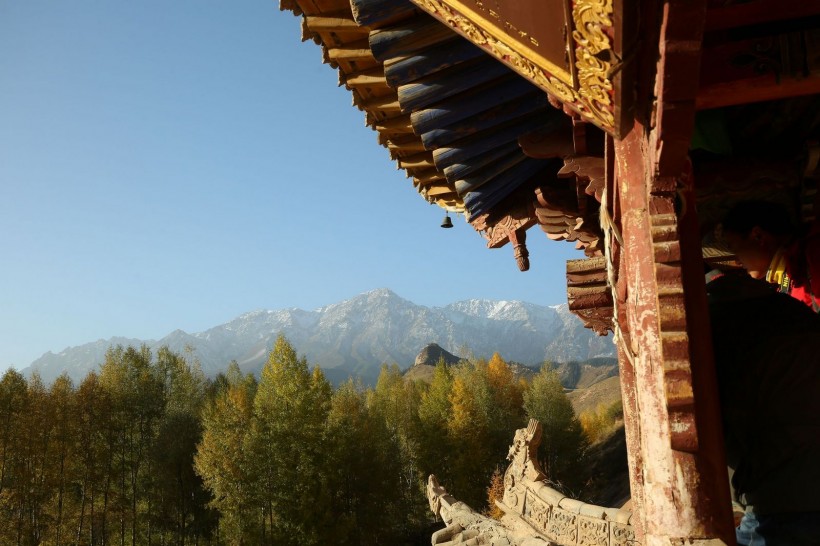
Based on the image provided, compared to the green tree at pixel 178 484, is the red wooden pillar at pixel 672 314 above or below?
above

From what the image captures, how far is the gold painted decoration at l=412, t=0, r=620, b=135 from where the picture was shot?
190 centimetres

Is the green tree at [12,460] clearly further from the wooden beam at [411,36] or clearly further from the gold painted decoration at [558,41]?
the gold painted decoration at [558,41]

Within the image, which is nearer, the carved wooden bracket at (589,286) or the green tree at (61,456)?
the carved wooden bracket at (589,286)

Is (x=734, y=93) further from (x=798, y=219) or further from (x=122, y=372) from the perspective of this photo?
(x=122, y=372)

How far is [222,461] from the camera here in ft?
68.4

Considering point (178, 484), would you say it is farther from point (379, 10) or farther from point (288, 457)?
point (379, 10)

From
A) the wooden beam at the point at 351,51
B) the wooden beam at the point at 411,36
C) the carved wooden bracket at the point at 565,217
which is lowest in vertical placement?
the carved wooden bracket at the point at 565,217

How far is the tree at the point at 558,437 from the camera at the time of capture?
112 ft

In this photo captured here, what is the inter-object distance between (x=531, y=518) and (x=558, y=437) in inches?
983

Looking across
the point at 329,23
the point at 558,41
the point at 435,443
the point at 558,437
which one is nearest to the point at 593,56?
the point at 558,41

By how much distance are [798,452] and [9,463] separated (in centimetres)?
2420

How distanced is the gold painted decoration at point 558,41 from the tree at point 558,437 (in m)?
34.0

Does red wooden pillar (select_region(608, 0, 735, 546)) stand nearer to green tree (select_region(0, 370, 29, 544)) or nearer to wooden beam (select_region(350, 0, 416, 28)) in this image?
wooden beam (select_region(350, 0, 416, 28))

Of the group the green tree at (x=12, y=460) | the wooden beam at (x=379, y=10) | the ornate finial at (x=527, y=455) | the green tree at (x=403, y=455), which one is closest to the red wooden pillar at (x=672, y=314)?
the wooden beam at (x=379, y=10)
